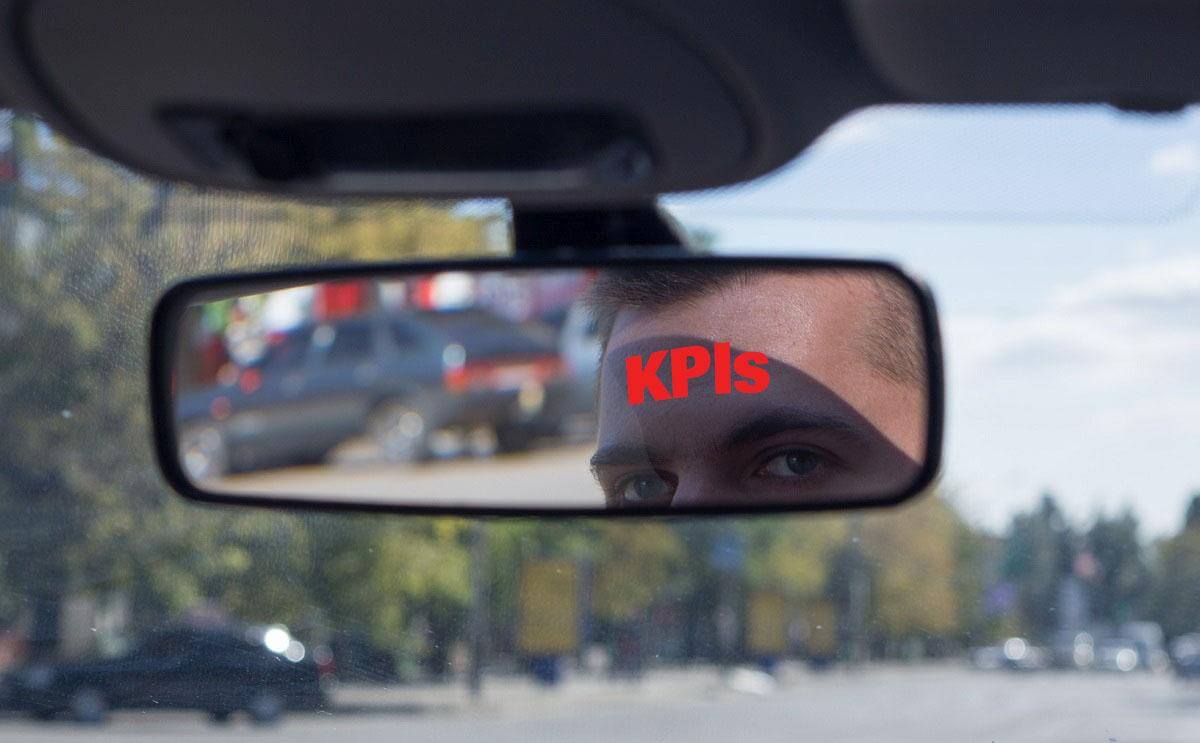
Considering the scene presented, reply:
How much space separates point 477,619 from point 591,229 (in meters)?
3.44

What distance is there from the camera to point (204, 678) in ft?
15.1

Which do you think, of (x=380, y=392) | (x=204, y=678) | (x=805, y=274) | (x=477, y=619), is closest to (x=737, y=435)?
(x=805, y=274)

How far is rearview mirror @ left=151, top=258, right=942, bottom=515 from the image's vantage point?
7.07 feet

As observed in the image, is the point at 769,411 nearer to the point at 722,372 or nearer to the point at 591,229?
the point at 722,372

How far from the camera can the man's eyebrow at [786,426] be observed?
214 cm

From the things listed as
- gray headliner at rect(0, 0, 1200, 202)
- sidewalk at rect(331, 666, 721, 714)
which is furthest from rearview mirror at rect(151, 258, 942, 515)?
sidewalk at rect(331, 666, 721, 714)

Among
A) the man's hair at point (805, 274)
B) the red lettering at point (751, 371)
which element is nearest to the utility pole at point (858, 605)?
the man's hair at point (805, 274)

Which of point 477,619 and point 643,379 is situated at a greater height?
point 477,619

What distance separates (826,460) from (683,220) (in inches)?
37.9

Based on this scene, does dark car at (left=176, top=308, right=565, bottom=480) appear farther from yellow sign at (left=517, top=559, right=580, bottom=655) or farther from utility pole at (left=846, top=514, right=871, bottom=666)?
yellow sign at (left=517, top=559, right=580, bottom=655)

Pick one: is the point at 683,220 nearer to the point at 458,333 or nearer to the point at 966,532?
the point at 458,333

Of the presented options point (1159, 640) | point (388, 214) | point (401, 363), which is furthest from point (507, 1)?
point (1159, 640)

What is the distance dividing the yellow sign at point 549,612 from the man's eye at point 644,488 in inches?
129

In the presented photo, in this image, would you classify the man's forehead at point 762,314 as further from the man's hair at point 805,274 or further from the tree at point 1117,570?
the tree at point 1117,570
